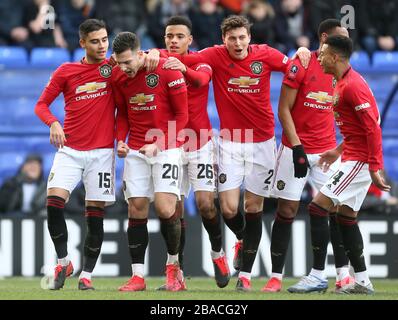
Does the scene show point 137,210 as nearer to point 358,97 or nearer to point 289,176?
point 289,176

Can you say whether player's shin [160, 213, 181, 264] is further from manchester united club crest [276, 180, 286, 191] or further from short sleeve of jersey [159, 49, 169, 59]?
short sleeve of jersey [159, 49, 169, 59]

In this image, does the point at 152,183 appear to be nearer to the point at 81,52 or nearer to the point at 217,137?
the point at 217,137

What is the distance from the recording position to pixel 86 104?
10336 mm

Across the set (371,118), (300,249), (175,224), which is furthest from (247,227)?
(300,249)

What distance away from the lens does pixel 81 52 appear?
15.1 metres

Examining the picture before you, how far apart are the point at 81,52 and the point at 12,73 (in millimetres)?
907

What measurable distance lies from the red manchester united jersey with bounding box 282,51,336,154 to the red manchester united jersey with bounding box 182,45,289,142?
0.81 ft

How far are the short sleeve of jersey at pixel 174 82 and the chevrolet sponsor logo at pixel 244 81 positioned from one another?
1.77 feet

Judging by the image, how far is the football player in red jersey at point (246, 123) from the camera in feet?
34.5

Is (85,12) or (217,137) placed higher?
(85,12)

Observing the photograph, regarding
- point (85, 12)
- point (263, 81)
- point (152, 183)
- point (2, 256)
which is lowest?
point (2, 256)

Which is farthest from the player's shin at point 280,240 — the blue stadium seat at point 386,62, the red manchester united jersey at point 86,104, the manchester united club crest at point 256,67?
the blue stadium seat at point 386,62

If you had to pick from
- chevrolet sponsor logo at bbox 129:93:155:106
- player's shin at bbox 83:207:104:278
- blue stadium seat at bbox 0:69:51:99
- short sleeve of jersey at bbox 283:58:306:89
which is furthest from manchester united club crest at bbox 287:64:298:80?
blue stadium seat at bbox 0:69:51:99
